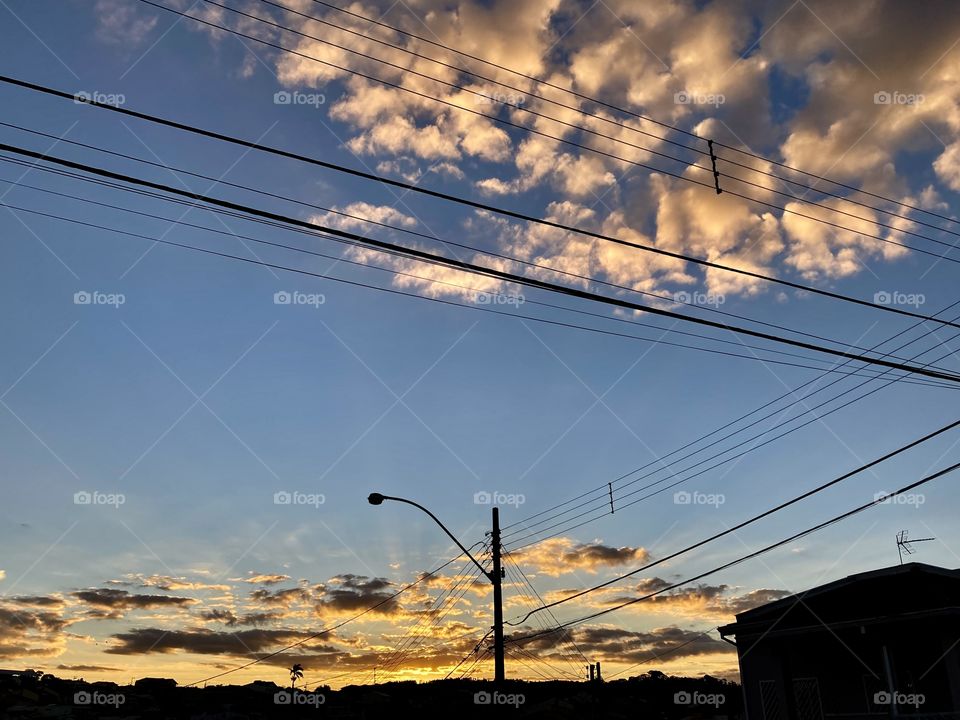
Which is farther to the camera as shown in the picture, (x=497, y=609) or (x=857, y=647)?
(x=857, y=647)

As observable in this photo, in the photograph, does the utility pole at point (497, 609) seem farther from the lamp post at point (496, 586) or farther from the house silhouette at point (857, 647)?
the house silhouette at point (857, 647)

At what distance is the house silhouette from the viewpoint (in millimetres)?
20844

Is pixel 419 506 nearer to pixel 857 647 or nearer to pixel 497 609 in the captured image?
pixel 497 609

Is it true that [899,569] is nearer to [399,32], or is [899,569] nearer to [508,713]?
[508,713]

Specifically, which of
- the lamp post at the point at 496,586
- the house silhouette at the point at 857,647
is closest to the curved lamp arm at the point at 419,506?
the lamp post at the point at 496,586

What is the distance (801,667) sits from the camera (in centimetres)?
2581

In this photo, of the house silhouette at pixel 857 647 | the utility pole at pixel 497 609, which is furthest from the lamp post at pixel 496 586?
the house silhouette at pixel 857 647

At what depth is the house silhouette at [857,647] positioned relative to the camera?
2084 centimetres

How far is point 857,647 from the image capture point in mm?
23797

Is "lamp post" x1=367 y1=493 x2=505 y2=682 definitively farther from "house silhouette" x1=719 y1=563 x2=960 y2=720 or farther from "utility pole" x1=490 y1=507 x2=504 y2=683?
"house silhouette" x1=719 y1=563 x2=960 y2=720

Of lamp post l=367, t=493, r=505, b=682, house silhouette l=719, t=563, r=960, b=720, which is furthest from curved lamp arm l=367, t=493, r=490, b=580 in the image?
house silhouette l=719, t=563, r=960, b=720

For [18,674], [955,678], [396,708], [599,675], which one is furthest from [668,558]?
[18,674]

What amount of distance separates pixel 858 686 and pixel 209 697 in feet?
243

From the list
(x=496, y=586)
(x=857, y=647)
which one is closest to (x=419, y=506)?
(x=496, y=586)
